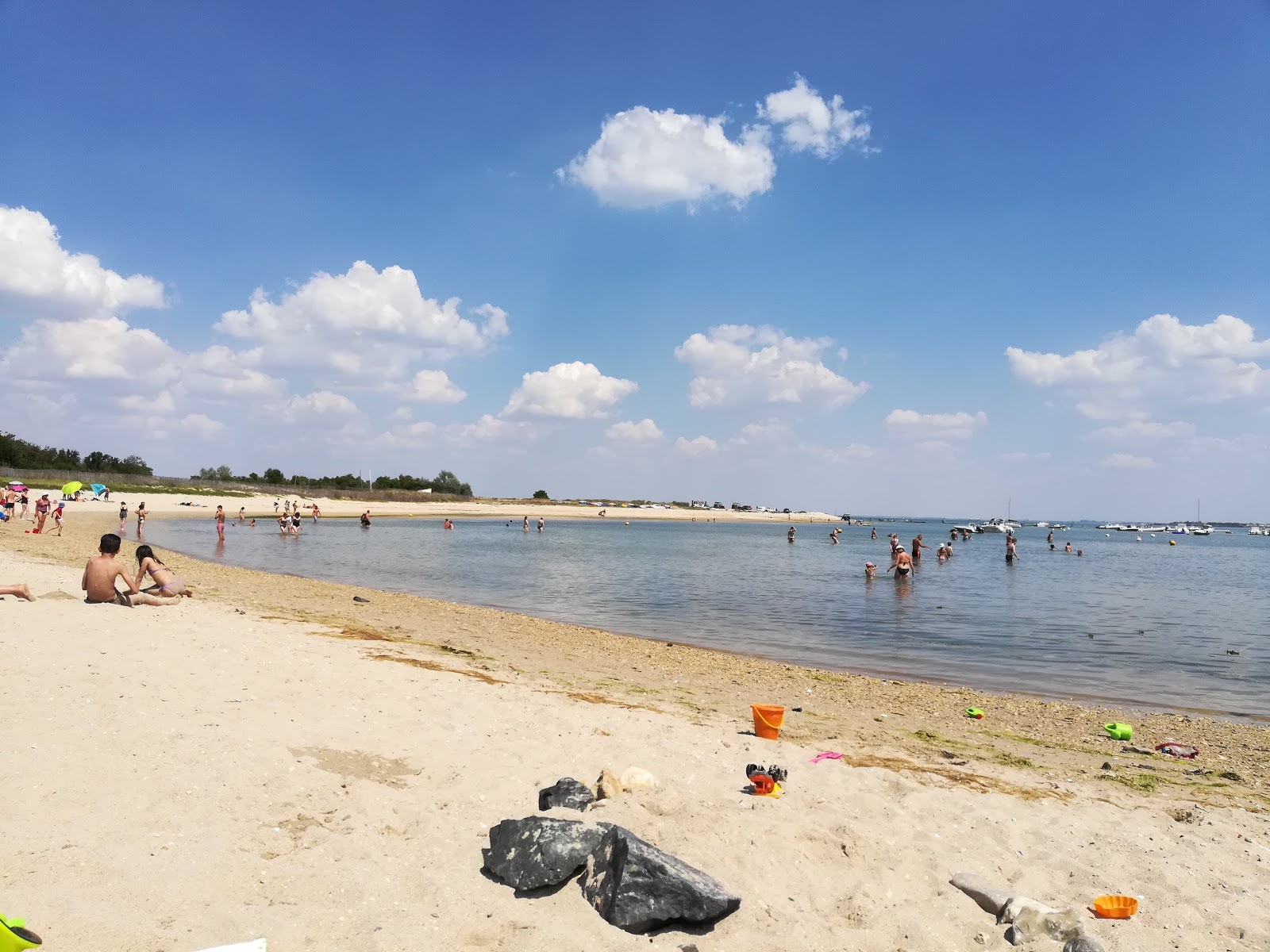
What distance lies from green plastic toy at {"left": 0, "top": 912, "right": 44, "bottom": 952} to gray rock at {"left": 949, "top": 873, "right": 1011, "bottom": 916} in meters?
4.69

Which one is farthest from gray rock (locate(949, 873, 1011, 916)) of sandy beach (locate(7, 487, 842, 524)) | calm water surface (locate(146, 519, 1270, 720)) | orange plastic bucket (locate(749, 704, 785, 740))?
sandy beach (locate(7, 487, 842, 524))

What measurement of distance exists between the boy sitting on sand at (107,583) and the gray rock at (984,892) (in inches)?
428

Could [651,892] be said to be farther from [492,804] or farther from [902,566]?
[902,566]

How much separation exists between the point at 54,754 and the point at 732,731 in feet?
18.6

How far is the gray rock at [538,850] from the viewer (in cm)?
399

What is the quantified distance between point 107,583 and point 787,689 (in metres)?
9.92

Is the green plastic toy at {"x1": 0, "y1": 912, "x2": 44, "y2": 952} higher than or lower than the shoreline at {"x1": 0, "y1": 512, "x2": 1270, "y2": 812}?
higher

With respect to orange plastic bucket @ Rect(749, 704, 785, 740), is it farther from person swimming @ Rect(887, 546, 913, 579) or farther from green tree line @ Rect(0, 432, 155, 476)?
green tree line @ Rect(0, 432, 155, 476)

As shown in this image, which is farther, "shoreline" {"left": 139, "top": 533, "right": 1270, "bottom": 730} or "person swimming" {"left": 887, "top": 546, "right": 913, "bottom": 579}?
"person swimming" {"left": 887, "top": 546, "right": 913, "bottom": 579}

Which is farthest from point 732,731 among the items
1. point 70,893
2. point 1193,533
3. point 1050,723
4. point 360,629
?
point 1193,533

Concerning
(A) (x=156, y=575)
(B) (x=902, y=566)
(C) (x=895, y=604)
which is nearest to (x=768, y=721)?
(A) (x=156, y=575)

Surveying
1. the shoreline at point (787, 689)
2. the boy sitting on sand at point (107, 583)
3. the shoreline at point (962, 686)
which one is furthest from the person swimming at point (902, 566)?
the boy sitting on sand at point (107, 583)

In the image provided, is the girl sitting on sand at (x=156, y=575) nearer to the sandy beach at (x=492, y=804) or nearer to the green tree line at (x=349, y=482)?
the sandy beach at (x=492, y=804)

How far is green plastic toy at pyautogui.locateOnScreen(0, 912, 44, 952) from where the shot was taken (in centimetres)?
295
